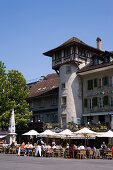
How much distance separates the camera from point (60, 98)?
43656mm

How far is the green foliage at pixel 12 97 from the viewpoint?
1551 inches

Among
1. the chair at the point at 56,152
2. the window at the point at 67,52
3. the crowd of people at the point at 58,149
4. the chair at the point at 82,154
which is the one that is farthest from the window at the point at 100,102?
the chair at the point at 82,154

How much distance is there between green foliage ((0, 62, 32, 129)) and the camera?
1551 inches

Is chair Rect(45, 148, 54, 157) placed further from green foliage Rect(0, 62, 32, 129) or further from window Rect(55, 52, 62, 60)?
window Rect(55, 52, 62, 60)

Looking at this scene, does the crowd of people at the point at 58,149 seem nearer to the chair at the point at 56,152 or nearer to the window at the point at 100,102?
the chair at the point at 56,152

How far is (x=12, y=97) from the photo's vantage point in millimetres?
40938

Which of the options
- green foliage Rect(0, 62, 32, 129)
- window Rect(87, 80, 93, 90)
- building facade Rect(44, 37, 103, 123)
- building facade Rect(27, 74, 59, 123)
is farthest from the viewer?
building facade Rect(27, 74, 59, 123)

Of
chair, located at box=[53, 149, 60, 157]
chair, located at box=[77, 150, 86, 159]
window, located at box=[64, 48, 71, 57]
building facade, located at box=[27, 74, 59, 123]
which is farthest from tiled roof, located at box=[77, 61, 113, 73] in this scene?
chair, located at box=[77, 150, 86, 159]

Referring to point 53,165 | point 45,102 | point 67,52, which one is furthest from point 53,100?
point 53,165

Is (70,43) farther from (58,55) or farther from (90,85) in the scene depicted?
(90,85)

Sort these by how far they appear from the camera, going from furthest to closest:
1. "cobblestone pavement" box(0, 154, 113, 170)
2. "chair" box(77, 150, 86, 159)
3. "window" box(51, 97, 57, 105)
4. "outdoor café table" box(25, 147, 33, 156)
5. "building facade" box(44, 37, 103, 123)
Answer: "window" box(51, 97, 57, 105) < "building facade" box(44, 37, 103, 123) < "outdoor café table" box(25, 147, 33, 156) < "chair" box(77, 150, 86, 159) < "cobblestone pavement" box(0, 154, 113, 170)

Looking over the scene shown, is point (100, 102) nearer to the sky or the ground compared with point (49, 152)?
nearer to the sky

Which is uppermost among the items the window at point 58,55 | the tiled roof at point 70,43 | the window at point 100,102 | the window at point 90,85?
the tiled roof at point 70,43

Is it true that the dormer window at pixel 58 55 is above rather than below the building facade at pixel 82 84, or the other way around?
above
